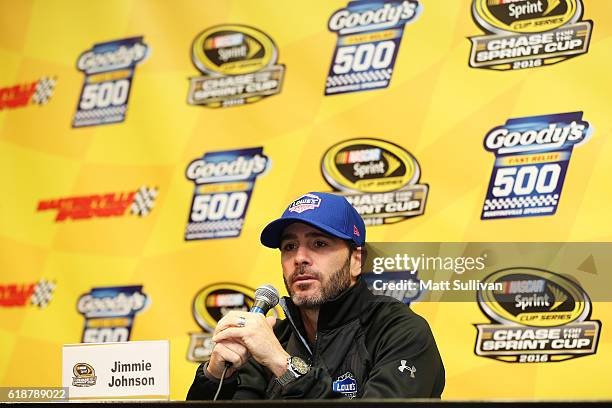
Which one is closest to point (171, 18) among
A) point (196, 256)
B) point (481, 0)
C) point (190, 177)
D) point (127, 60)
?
point (127, 60)

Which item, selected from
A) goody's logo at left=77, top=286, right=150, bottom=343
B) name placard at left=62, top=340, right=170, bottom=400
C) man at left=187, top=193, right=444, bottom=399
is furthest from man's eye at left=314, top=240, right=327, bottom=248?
goody's logo at left=77, top=286, right=150, bottom=343

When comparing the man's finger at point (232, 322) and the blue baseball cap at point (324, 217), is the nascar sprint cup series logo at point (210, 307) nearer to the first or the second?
the blue baseball cap at point (324, 217)

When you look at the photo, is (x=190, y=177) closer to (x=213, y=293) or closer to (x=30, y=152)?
(x=213, y=293)

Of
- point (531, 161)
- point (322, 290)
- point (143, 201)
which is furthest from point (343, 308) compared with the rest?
point (143, 201)

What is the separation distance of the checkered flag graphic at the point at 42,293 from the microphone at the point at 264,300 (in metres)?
1.68

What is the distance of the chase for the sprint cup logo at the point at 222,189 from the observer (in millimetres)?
2936

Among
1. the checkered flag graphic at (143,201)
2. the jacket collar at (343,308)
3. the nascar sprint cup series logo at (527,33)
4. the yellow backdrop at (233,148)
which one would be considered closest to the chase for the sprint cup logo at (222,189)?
the yellow backdrop at (233,148)

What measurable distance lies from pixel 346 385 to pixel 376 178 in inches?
45.4

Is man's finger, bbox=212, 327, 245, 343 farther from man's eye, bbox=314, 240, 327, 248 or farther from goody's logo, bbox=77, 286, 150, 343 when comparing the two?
goody's logo, bbox=77, 286, 150, 343

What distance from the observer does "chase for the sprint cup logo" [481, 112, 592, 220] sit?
2.56m

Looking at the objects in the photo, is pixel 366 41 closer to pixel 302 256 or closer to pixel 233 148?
pixel 233 148

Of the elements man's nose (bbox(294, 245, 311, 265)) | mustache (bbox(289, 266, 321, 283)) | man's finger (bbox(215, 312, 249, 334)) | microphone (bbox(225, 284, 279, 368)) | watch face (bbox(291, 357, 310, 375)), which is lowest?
watch face (bbox(291, 357, 310, 375))

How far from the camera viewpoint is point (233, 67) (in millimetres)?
3021

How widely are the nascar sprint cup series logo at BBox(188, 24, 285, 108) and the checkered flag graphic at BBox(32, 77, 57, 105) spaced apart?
664mm
